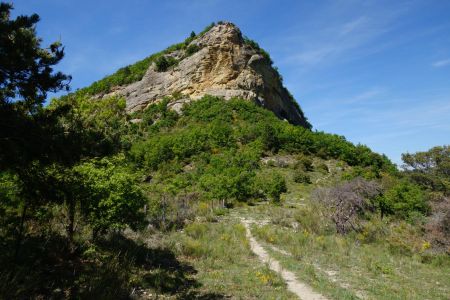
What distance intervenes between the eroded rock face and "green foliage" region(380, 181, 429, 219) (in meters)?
27.1

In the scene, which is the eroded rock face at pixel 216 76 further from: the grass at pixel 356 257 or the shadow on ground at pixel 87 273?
the shadow on ground at pixel 87 273

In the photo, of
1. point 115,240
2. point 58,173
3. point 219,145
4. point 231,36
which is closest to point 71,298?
point 58,173

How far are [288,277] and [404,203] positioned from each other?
46.7 ft

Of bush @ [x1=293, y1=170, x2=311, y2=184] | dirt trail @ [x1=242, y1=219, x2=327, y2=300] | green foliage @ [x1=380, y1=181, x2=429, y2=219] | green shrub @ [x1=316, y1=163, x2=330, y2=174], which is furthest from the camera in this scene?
green shrub @ [x1=316, y1=163, x2=330, y2=174]

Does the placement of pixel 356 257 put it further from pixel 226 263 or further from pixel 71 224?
pixel 71 224

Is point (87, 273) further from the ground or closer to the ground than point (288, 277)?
further from the ground

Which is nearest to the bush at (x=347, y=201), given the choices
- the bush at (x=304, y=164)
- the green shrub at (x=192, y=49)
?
the bush at (x=304, y=164)

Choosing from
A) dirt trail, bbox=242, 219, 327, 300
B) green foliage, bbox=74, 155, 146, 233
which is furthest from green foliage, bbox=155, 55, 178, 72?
green foliage, bbox=74, 155, 146, 233

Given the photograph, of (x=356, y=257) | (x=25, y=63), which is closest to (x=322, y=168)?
(x=356, y=257)

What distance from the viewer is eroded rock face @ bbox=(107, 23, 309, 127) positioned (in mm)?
47906

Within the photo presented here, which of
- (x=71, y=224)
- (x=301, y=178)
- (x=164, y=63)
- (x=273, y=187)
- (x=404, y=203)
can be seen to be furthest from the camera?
(x=164, y=63)

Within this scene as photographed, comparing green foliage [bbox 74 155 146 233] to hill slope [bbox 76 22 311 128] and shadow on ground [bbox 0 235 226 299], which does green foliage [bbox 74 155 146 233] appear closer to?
shadow on ground [bbox 0 235 226 299]

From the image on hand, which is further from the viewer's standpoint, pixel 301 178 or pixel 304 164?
pixel 304 164

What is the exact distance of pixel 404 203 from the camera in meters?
21.8
